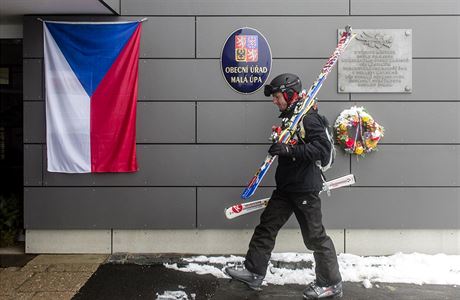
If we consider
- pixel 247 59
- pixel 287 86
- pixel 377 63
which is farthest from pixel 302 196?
pixel 377 63

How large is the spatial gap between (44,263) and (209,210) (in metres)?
2.13

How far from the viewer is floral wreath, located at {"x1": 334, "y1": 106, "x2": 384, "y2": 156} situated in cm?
559

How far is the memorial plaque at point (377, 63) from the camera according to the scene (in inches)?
226

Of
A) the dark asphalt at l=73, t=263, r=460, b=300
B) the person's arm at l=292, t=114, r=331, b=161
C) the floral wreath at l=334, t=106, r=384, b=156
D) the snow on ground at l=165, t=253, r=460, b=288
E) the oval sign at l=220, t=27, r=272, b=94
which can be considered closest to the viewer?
the person's arm at l=292, t=114, r=331, b=161

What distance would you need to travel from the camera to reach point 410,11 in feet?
18.9

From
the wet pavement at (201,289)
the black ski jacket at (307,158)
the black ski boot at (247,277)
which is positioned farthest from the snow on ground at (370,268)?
the black ski jacket at (307,158)

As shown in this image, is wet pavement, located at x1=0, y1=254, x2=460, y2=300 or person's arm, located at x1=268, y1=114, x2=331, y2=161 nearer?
person's arm, located at x1=268, y1=114, x2=331, y2=161

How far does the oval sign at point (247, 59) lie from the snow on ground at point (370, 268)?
2164mm

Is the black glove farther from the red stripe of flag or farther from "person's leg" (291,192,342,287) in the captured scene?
the red stripe of flag

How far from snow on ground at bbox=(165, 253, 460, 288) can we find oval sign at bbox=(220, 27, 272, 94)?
2.16m

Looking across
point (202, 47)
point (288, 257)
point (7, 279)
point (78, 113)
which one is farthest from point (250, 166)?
point (7, 279)

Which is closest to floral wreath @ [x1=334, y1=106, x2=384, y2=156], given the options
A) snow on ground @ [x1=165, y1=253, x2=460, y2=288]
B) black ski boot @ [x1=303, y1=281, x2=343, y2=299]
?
snow on ground @ [x1=165, y1=253, x2=460, y2=288]

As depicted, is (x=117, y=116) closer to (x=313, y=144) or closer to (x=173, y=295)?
(x=173, y=295)

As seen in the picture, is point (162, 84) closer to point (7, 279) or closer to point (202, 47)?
point (202, 47)
